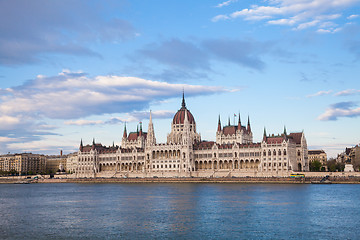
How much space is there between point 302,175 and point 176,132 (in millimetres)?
63135

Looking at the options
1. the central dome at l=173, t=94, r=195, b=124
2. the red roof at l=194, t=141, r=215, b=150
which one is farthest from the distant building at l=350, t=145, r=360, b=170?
the central dome at l=173, t=94, r=195, b=124

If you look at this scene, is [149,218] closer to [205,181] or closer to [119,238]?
[119,238]

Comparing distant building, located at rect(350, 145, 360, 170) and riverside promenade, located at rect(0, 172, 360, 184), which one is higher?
distant building, located at rect(350, 145, 360, 170)

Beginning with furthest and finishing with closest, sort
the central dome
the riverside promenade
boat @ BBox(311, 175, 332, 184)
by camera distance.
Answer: the central dome, the riverside promenade, boat @ BBox(311, 175, 332, 184)

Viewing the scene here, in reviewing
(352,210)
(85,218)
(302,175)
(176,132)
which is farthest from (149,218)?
(176,132)

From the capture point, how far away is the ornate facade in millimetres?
147875

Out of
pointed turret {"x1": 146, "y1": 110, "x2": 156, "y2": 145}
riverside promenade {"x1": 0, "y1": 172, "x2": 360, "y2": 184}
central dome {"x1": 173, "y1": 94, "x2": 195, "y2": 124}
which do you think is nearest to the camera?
riverside promenade {"x1": 0, "y1": 172, "x2": 360, "y2": 184}

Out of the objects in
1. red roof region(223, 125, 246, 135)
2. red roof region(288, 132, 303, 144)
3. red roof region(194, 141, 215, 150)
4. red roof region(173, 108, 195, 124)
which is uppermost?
red roof region(173, 108, 195, 124)

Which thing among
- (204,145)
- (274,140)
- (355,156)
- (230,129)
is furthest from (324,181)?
(230,129)

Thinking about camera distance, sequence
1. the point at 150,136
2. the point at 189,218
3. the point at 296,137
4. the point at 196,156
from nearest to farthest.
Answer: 1. the point at 189,218
2. the point at 296,137
3. the point at 196,156
4. the point at 150,136

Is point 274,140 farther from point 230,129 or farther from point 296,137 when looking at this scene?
point 230,129

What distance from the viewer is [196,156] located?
166125 millimetres

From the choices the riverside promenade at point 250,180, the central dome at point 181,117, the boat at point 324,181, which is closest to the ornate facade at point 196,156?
the central dome at point 181,117

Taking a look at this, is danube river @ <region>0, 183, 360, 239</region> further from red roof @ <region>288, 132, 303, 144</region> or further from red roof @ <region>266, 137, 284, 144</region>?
red roof @ <region>288, 132, 303, 144</region>
